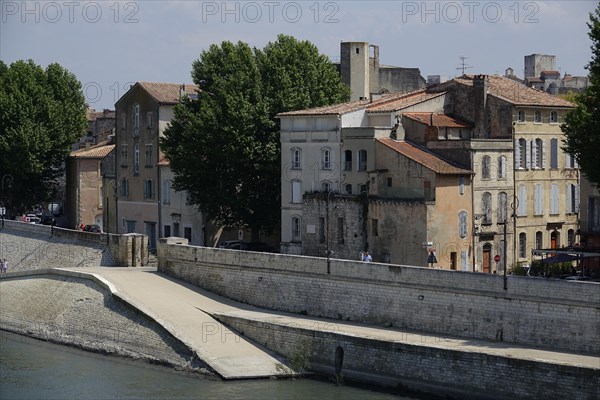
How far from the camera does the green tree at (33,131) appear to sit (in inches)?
3022

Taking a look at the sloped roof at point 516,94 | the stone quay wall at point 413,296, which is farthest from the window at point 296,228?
the sloped roof at point 516,94

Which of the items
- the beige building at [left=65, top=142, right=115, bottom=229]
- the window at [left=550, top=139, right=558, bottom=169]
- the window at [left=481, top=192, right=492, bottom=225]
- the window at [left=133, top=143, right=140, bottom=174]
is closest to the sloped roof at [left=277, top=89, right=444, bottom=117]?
the window at [left=550, top=139, right=558, bottom=169]

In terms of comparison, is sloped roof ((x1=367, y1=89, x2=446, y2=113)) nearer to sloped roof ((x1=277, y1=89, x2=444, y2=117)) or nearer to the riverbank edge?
sloped roof ((x1=277, y1=89, x2=444, y2=117))

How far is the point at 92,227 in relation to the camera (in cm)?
7381

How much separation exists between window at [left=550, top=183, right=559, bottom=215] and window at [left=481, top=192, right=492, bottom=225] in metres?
4.06

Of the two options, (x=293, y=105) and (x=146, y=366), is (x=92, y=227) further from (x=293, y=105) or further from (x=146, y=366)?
(x=146, y=366)

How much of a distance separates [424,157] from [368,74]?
2161cm

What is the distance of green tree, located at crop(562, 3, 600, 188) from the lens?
43.4 metres

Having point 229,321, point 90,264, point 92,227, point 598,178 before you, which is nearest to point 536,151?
point 598,178

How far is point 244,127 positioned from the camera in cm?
6034

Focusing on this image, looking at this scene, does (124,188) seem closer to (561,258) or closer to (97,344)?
(97,344)

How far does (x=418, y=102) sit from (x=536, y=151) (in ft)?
16.9

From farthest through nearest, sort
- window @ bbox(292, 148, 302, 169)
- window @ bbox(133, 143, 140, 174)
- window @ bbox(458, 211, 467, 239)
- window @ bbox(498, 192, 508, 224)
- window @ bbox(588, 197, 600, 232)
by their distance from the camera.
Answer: window @ bbox(133, 143, 140, 174) → window @ bbox(292, 148, 302, 169) → window @ bbox(498, 192, 508, 224) → window @ bbox(458, 211, 467, 239) → window @ bbox(588, 197, 600, 232)

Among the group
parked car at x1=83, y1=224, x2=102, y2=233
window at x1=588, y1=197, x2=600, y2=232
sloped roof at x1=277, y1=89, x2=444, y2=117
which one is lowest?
parked car at x1=83, y1=224, x2=102, y2=233
